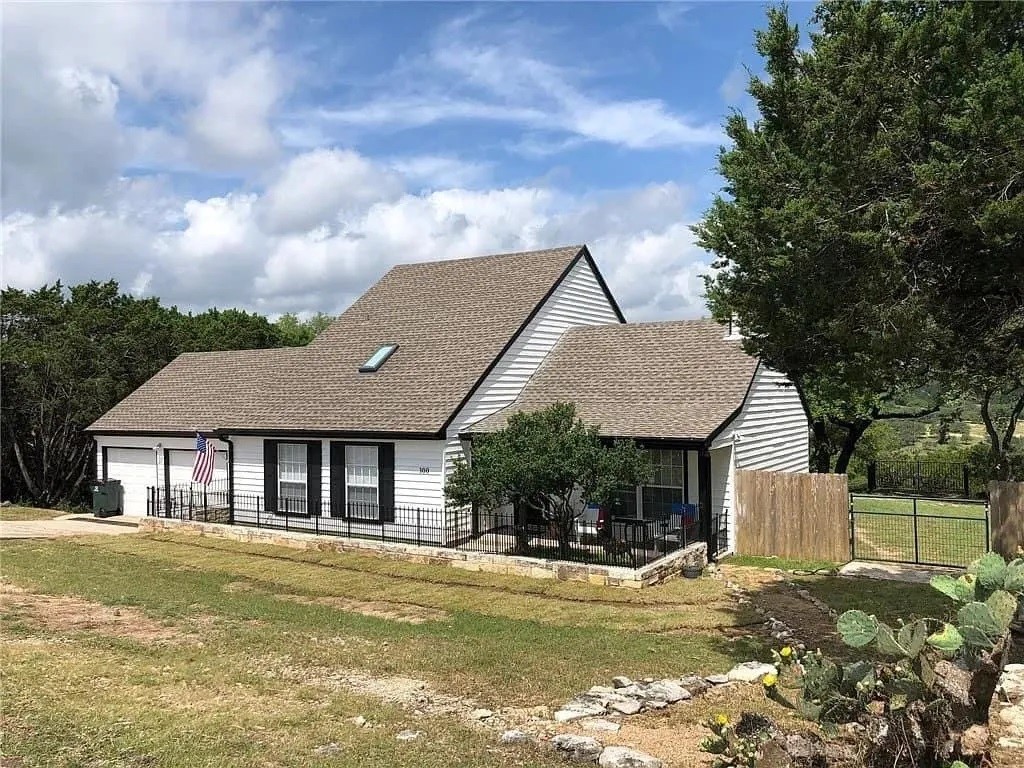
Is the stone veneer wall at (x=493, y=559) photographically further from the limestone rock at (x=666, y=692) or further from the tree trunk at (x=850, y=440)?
the tree trunk at (x=850, y=440)

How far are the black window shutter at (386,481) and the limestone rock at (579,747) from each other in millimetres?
12716

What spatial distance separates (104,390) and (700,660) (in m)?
28.4

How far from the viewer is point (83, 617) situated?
12609 mm

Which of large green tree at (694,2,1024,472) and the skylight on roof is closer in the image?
large green tree at (694,2,1024,472)

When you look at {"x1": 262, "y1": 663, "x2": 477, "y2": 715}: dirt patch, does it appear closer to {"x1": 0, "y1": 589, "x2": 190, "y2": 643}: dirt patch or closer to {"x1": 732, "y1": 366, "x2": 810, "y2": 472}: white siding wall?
{"x1": 0, "y1": 589, "x2": 190, "y2": 643}: dirt patch

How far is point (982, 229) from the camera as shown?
8.76m

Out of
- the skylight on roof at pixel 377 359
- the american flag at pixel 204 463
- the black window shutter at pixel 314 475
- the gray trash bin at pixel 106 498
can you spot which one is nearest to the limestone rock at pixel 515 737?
the black window shutter at pixel 314 475

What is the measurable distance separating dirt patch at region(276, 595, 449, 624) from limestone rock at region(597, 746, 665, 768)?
20.7ft

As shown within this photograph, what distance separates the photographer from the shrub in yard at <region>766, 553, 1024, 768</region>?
20.6ft

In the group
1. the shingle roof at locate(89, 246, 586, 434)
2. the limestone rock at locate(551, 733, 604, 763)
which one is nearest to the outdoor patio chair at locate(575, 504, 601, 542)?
the shingle roof at locate(89, 246, 586, 434)

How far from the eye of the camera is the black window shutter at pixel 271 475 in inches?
852

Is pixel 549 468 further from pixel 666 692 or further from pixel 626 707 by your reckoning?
pixel 626 707

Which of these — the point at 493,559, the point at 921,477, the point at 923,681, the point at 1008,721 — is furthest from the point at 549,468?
the point at 921,477

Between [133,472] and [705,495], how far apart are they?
19.6 meters
